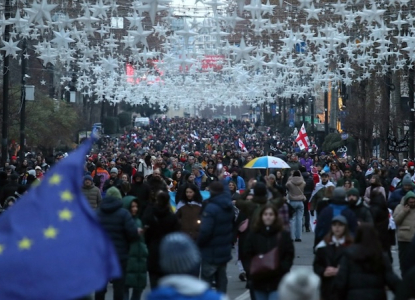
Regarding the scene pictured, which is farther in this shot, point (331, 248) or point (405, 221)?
point (405, 221)

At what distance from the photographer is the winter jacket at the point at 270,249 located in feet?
34.4

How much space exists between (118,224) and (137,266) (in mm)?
500

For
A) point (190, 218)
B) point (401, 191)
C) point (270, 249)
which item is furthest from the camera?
point (401, 191)

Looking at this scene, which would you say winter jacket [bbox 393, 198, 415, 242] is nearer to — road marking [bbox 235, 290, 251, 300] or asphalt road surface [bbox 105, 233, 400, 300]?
asphalt road surface [bbox 105, 233, 400, 300]

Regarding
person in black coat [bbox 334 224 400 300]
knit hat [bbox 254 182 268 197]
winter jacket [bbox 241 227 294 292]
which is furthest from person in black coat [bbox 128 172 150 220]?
person in black coat [bbox 334 224 400 300]

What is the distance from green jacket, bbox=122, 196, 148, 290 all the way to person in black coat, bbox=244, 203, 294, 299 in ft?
5.42

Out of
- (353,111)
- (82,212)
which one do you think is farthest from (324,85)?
(82,212)

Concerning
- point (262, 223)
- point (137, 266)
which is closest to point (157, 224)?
point (137, 266)

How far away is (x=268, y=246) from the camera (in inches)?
419

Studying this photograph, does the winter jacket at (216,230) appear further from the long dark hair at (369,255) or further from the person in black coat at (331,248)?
the long dark hair at (369,255)

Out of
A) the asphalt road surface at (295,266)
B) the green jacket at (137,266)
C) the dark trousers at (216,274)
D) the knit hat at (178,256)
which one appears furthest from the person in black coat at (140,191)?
the knit hat at (178,256)

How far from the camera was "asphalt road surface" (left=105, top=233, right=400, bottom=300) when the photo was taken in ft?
47.5

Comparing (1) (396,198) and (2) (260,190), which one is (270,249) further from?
(1) (396,198)

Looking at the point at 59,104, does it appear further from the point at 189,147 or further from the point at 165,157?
the point at 165,157
